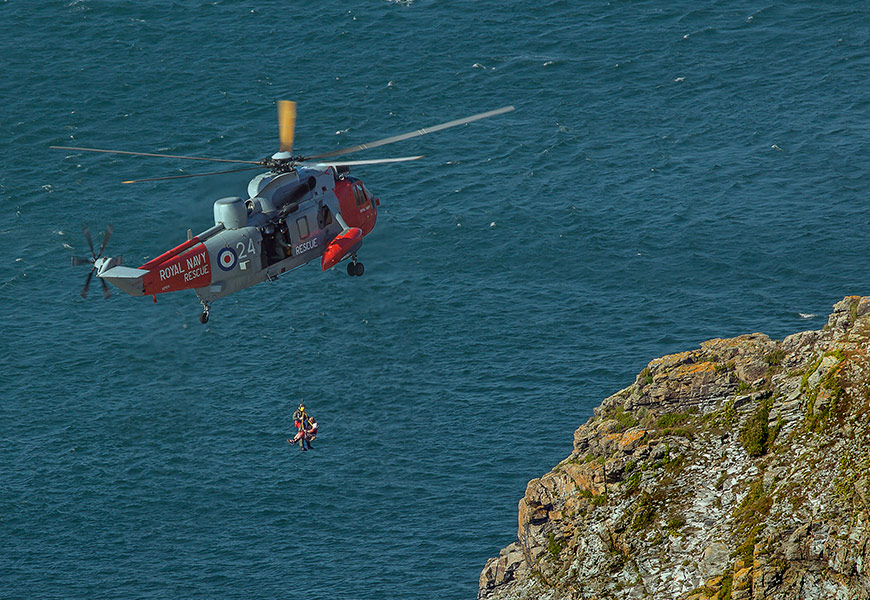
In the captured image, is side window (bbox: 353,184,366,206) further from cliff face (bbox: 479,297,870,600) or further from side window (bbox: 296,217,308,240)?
cliff face (bbox: 479,297,870,600)

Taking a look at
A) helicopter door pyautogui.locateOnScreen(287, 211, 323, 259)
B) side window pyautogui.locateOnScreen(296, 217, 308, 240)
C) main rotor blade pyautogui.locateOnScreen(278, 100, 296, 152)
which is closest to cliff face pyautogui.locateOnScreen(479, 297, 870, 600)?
helicopter door pyautogui.locateOnScreen(287, 211, 323, 259)

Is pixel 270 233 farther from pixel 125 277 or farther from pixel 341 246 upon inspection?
pixel 125 277

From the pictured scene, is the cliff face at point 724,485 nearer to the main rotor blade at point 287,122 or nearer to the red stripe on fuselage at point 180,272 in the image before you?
the main rotor blade at point 287,122

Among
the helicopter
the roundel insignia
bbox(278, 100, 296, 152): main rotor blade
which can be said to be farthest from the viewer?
bbox(278, 100, 296, 152): main rotor blade

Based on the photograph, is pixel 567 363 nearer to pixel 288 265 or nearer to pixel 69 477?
pixel 69 477

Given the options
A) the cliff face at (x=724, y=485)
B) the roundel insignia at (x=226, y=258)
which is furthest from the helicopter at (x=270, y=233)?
the cliff face at (x=724, y=485)

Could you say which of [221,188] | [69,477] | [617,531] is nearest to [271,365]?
[69,477]
